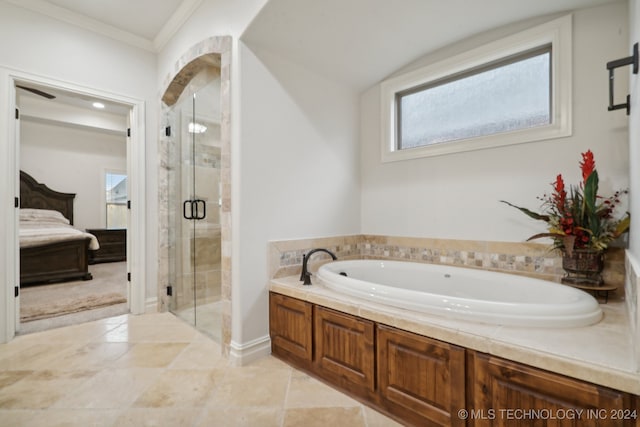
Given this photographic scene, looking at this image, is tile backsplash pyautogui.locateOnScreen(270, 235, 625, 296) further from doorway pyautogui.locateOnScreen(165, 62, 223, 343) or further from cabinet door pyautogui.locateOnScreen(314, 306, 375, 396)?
doorway pyautogui.locateOnScreen(165, 62, 223, 343)

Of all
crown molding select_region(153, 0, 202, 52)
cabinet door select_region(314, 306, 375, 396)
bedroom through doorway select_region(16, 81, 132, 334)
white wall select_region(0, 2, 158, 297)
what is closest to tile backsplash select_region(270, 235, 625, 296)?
cabinet door select_region(314, 306, 375, 396)

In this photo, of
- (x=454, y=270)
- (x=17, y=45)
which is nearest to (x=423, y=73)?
(x=454, y=270)

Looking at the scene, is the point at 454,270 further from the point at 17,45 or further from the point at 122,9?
the point at 17,45

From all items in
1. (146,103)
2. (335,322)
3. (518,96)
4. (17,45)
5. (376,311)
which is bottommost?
(335,322)

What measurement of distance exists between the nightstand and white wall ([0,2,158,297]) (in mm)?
3864

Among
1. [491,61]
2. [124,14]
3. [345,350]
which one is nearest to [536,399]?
[345,350]

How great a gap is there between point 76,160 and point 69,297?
4.01 m

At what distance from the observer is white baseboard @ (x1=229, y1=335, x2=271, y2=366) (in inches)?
76.9

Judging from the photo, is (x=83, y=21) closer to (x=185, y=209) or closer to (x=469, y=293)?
(x=185, y=209)

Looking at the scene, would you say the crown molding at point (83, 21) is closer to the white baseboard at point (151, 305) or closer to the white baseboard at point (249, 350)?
the white baseboard at point (151, 305)

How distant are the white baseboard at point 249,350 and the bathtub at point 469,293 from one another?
24.3 inches

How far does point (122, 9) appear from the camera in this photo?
102 inches

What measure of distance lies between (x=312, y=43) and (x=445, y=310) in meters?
1.96

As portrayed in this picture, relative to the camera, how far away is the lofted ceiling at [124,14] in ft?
8.16
